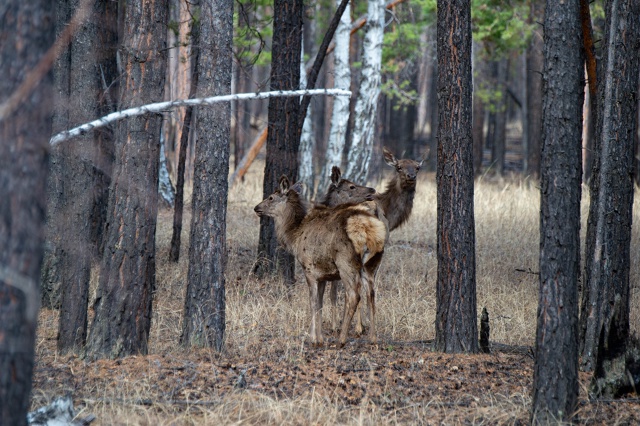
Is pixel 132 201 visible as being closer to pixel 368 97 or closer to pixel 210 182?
pixel 210 182

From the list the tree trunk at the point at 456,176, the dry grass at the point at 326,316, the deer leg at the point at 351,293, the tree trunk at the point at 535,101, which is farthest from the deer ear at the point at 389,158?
the tree trunk at the point at 535,101

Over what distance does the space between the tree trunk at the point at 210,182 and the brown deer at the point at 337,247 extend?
1.52 m

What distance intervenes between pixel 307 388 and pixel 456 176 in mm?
2691

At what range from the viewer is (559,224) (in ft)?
18.1

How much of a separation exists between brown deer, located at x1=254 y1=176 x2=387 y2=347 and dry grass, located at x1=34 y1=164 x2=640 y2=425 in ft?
1.74

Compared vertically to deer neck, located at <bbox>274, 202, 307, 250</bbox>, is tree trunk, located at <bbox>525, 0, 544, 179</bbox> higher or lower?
higher

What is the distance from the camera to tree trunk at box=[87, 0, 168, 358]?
732 centimetres

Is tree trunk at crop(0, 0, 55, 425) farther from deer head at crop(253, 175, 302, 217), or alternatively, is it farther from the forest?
deer head at crop(253, 175, 302, 217)

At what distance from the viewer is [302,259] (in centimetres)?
948

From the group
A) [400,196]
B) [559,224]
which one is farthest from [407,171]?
[559,224]

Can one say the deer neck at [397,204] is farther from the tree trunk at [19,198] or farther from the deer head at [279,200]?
the tree trunk at [19,198]

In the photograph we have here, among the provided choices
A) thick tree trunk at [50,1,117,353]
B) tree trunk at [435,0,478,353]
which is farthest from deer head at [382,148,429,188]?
thick tree trunk at [50,1,117,353]

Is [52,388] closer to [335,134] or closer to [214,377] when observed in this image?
[214,377]

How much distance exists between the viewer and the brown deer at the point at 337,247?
8.87 meters
